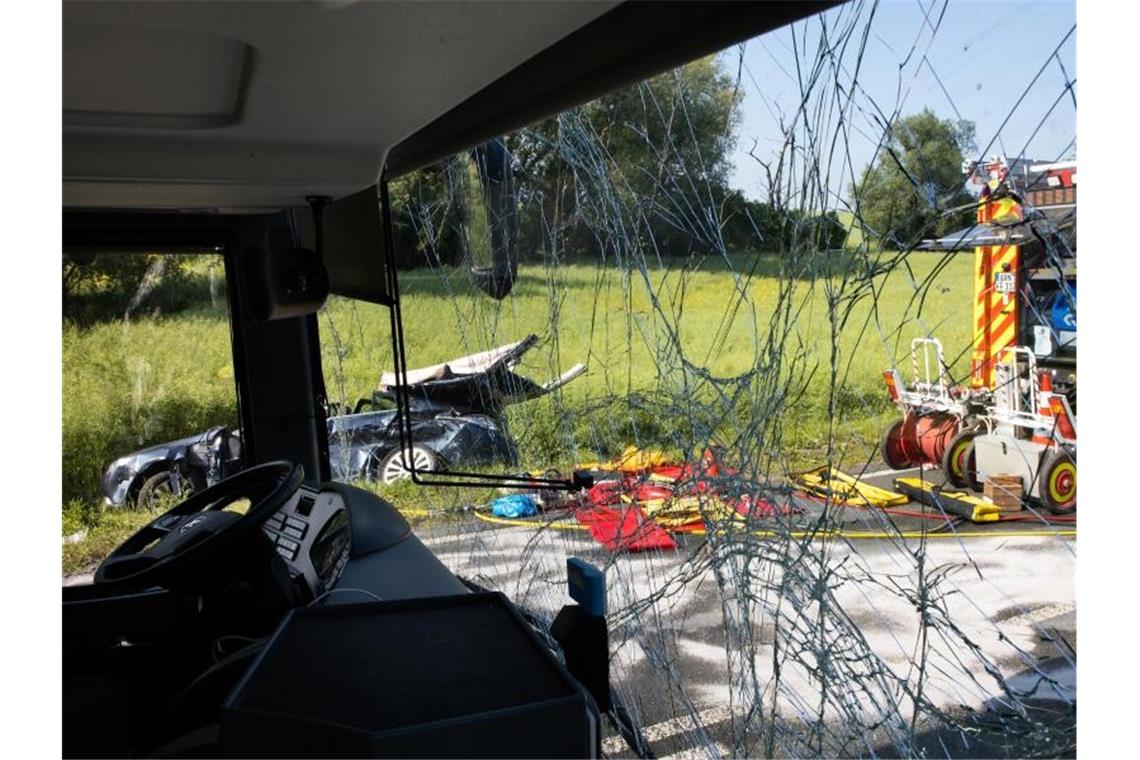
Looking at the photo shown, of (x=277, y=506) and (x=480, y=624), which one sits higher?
(x=277, y=506)

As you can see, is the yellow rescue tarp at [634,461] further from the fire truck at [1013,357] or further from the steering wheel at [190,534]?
the steering wheel at [190,534]

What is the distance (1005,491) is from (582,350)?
5.17 ft

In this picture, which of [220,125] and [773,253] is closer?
[220,125]

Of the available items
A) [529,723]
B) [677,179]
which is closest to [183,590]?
[529,723]

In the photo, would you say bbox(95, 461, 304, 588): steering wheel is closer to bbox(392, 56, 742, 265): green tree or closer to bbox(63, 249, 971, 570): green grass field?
bbox(63, 249, 971, 570): green grass field

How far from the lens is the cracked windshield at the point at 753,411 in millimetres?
1775

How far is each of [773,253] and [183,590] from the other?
1365 mm

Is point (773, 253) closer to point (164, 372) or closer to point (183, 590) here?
point (183, 590)

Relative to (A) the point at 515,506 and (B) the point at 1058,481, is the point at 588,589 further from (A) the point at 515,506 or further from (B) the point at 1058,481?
(A) the point at 515,506

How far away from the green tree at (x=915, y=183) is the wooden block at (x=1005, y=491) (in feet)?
1.75

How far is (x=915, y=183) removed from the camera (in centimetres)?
176

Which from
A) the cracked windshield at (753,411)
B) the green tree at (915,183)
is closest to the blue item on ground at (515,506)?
the cracked windshield at (753,411)

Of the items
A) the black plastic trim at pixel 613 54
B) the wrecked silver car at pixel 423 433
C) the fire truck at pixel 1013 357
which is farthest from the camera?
the wrecked silver car at pixel 423 433

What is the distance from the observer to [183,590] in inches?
65.4
